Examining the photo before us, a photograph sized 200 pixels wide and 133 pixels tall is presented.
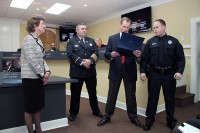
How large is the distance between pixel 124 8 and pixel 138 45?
150 inches

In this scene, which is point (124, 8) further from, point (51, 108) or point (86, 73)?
point (51, 108)

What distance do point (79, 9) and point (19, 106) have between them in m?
4.31

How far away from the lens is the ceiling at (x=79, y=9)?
505 cm

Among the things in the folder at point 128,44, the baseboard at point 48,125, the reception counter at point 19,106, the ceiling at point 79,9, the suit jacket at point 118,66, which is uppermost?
the ceiling at point 79,9

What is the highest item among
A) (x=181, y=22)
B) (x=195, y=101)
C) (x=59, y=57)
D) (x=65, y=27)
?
(x=65, y=27)

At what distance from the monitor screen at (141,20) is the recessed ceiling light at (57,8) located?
6.72ft

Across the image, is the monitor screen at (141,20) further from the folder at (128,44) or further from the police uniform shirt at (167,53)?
the folder at (128,44)

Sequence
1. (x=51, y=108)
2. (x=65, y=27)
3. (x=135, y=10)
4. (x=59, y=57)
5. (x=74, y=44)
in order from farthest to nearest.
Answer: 1. (x=65, y=27)
2. (x=135, y=10)
3. (x=59, y=57)
4. (x=74, y=44)
5. (x=51, y=108)

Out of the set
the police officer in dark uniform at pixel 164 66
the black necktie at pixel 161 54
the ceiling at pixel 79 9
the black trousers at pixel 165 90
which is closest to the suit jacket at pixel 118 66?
the police officer in dark uniform at pixel 164 66

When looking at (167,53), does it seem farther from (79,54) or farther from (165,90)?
(79,54)

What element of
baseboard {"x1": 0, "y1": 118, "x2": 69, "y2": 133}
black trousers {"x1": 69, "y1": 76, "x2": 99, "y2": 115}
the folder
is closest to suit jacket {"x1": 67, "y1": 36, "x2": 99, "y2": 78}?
black trousers {"x1": 69, "y1": 76, "x2": 99, "y2": 115}

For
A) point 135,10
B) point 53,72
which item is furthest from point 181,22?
point 53,72

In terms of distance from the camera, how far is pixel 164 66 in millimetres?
2195

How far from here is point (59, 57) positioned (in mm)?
4207
